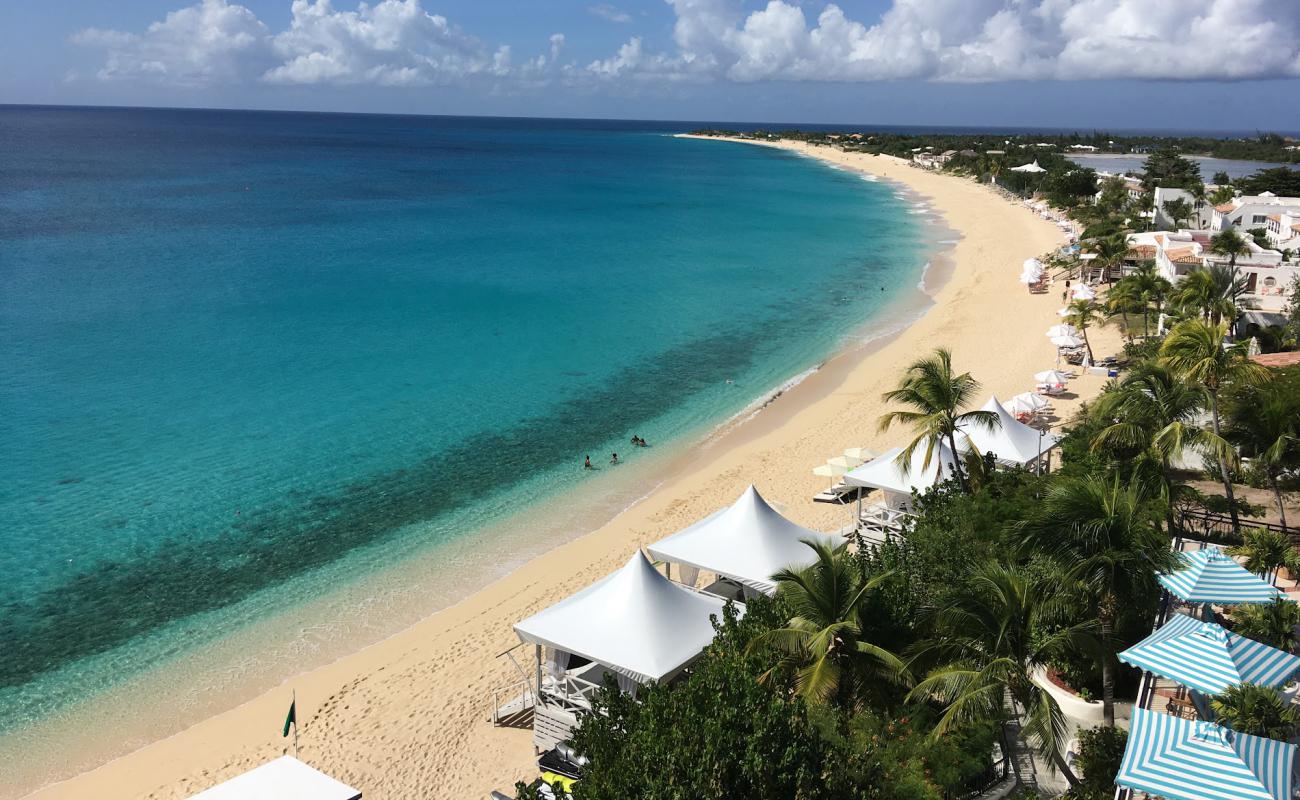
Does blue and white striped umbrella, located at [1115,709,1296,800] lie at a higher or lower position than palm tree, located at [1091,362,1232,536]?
lower

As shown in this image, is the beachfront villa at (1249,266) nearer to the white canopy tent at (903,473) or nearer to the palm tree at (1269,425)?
the palm tree at (1269,425)

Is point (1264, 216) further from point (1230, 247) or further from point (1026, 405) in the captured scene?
point (1026, 405)

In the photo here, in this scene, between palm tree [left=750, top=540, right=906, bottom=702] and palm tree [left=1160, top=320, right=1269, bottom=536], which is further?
palm tree [left=1160, top=320, right=1269, bottom=536]

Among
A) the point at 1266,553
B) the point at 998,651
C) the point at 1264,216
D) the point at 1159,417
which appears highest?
the point at 1264,216

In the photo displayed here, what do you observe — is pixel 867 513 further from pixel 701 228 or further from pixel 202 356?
pixel 701 228


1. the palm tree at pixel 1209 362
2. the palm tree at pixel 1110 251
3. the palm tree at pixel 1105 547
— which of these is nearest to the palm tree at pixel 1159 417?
the palm tree at pixel 1209 362

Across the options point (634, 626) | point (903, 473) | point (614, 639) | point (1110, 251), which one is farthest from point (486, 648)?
point (1110, 251)

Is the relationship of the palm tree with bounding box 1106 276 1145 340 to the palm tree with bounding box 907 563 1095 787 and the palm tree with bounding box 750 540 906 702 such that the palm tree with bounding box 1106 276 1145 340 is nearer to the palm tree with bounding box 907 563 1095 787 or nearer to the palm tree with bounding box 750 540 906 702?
the palm tree with bounding box 907 563 1095 787

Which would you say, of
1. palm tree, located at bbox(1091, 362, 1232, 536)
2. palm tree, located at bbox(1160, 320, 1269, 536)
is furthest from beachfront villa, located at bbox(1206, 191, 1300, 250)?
palm tree, located at bbox(1091, 362, 1232, 536)
